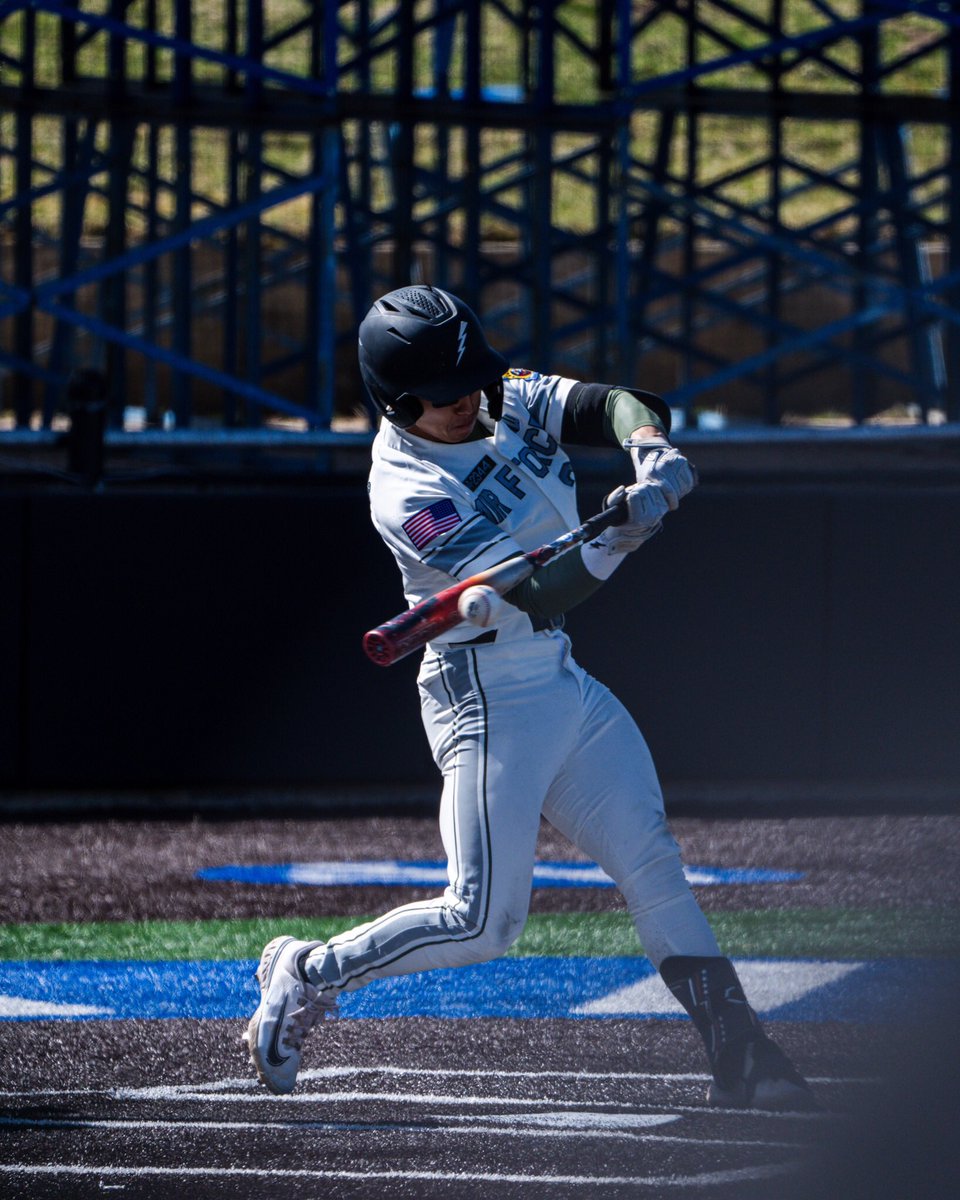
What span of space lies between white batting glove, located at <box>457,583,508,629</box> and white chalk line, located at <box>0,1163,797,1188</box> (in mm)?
1165

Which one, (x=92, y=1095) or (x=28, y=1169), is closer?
(x=28, y=1169)

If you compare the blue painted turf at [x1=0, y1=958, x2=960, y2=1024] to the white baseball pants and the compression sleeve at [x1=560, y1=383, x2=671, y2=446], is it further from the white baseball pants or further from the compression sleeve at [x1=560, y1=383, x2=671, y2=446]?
the compression sleeve at [x1=560, y1=383, x2=671, y2=446]

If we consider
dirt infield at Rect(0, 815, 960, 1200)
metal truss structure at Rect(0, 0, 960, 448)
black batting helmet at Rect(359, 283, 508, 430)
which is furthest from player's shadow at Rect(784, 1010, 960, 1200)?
metal truss structure at Rect(0, 0, 960, 448)

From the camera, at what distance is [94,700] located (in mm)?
8250

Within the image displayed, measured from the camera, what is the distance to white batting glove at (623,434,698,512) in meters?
4.27

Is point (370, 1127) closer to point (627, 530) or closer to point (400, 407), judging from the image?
point (627, 530)

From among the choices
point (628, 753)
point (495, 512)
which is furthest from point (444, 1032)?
point (495, 512)

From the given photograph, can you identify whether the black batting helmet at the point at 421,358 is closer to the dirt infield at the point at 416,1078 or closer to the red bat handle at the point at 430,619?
the red bat handle at the point at 430,619

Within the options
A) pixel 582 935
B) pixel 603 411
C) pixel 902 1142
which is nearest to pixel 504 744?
pixel 603 411

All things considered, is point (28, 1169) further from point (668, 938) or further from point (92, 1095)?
point (668, 938)

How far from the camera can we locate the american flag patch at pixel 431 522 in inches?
171

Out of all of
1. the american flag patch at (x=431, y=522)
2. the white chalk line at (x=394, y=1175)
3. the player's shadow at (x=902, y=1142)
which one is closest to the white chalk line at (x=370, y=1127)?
the white chalk line at (x=394, y=1175)

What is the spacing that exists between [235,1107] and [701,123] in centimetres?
Result: 2905

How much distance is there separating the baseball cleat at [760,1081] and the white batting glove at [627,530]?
1162 mm
